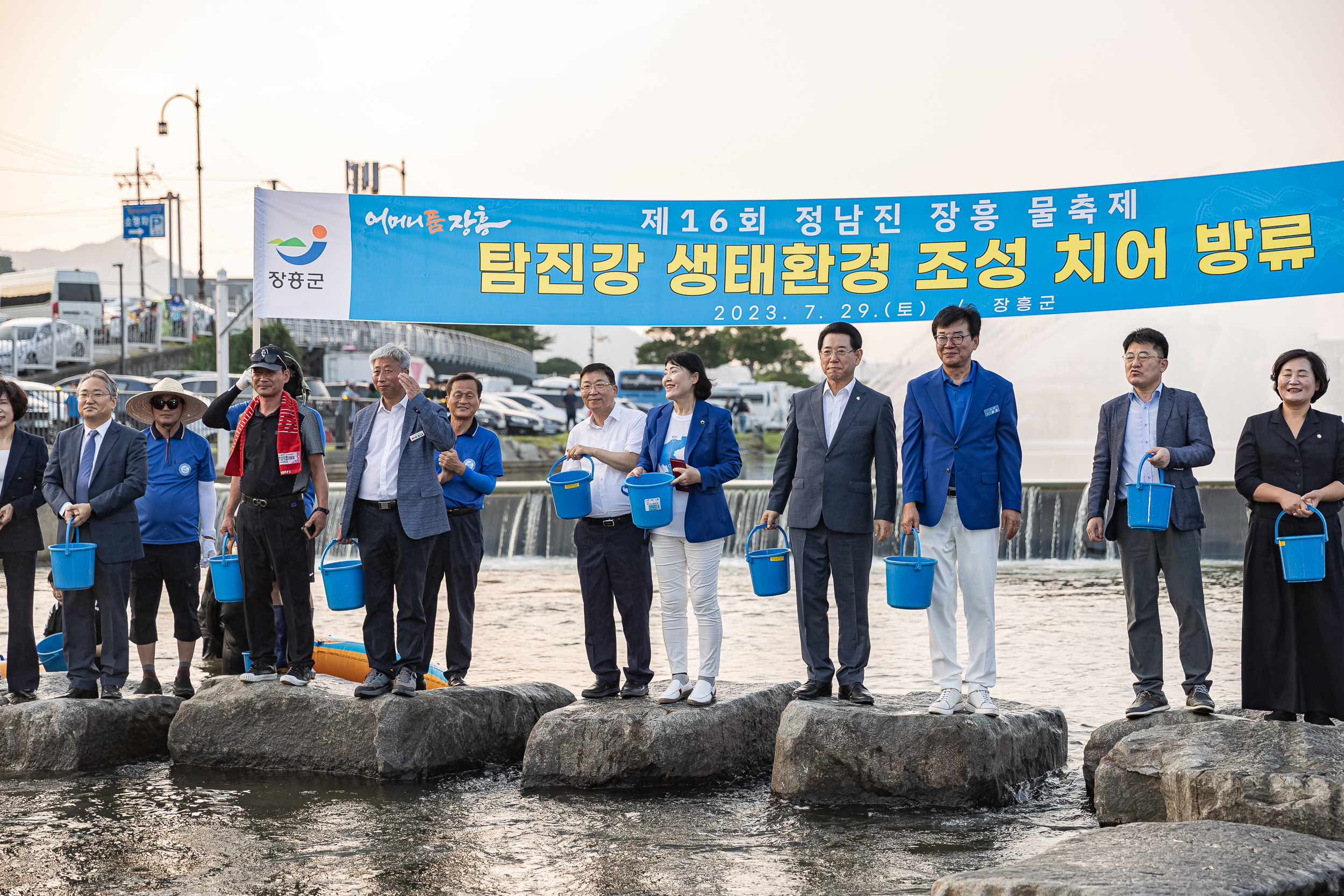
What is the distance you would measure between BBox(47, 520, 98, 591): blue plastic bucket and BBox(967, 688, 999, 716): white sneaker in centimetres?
407

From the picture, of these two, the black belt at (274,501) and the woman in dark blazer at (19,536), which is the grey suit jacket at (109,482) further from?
the black belt at (274,501)

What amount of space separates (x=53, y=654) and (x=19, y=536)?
162 cm

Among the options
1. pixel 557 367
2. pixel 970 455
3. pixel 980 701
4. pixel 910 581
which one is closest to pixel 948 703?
pixel 980 701

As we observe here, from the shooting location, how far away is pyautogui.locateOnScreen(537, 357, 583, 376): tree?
79.0 meters

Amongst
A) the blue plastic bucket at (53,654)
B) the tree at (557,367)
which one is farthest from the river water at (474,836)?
the tree at (557,367)

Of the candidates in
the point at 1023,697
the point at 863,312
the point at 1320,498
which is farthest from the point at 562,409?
the point at 1320,498

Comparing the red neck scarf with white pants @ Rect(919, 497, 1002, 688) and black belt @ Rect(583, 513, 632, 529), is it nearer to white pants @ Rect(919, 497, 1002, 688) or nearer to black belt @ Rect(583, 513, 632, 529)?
black belt @ Rect(583, 513, 632, 529)

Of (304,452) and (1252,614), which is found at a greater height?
(304,452)

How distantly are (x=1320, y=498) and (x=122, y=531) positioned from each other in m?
5.37

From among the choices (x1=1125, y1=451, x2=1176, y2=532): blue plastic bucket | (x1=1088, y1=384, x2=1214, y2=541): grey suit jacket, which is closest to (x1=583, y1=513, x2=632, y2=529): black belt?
(x1=1088, y1=384, x2=1214, y2=541): grey suit jacket

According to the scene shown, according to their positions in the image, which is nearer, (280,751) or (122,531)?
(280,751)

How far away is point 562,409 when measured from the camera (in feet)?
127

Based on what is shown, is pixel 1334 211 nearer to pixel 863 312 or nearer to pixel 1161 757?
pixel 863 312

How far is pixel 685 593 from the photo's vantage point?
18.7ft
